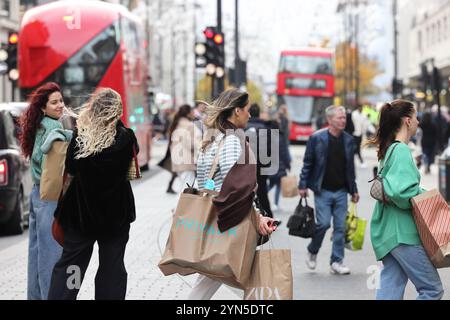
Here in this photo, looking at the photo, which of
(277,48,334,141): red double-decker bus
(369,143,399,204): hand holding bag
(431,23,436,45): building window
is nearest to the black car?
(369,143,399,204): hand holding bag

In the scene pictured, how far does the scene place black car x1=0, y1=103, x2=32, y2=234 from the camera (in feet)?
45.1

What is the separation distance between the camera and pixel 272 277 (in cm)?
598

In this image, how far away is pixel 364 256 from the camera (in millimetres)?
11961

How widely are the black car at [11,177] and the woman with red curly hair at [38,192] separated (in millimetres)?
5880

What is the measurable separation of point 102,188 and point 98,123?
1.20 feet

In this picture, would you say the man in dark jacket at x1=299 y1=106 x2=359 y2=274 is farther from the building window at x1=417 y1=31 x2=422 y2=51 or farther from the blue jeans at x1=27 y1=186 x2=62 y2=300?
the building window at x1=417 y1=31 x2=422 y2=51

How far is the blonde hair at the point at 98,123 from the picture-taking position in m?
6.35

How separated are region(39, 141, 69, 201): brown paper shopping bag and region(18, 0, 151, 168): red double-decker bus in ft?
55.2

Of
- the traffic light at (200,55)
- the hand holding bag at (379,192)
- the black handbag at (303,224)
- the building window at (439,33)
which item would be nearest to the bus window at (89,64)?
the traffic light at (200,55)

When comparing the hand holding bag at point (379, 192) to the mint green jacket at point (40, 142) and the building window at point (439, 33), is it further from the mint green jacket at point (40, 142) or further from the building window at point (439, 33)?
the building window at point (439, 33)

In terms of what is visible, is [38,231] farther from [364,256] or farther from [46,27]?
[46,27]

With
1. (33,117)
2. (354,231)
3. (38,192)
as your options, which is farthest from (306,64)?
(38,192)

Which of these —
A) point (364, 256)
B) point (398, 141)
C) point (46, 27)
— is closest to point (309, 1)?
point (46, 27)

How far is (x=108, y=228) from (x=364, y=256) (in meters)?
5.99
